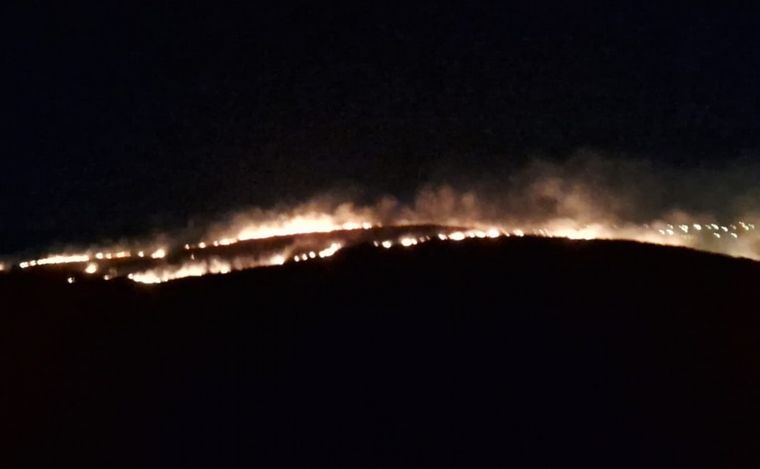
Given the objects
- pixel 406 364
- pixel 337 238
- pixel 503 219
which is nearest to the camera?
pixel 406 364

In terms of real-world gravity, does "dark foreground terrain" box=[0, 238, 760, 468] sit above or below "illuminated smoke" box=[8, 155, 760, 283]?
below

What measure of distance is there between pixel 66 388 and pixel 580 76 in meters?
3.13

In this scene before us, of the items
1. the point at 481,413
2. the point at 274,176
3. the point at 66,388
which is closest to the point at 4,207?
the point at 274,176

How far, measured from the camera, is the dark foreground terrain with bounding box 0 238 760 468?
8.67 feet

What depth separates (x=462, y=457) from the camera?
2.59 metres

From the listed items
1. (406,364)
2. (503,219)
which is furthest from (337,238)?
Result: (406,364)

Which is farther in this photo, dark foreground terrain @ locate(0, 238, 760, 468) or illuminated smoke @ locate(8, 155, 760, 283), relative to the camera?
illuminated smoke @ locate(8, 155, 760, 283)

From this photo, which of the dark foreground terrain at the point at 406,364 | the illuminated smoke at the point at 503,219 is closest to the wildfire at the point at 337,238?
the illuminated smoke at the point at 503,219

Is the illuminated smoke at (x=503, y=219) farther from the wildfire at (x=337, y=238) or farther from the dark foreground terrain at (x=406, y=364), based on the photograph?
the dark foreground terrain at (x=406, y=364)

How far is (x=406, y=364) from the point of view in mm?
2902

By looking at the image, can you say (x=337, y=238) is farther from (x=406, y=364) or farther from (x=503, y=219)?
(x=406, y=364)

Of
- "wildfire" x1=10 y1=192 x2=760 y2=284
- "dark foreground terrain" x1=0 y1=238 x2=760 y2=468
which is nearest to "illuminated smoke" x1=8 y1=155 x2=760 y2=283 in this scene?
"wildfire" x1=10 y1=192 x2=760 y2=284

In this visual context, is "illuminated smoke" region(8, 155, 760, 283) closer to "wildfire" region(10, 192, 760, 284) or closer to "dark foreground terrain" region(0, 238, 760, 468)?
"wildfire" region(10, 192, 760, 284)

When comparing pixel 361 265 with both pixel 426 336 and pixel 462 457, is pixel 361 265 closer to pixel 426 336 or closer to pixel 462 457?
pixel 426 336
